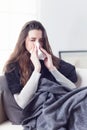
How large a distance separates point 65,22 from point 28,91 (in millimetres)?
852

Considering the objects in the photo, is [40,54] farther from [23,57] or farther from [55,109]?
[55,109]

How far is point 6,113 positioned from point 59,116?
1.14 ft

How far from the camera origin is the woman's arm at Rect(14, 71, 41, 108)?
4.43 ft

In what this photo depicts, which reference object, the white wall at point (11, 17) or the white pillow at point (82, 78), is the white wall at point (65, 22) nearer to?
the white wall at point (11, 17)

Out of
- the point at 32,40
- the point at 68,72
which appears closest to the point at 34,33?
the point at 32,40

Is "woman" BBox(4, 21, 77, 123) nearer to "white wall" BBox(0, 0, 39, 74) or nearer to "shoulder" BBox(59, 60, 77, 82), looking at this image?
"shoulder" BBox(59, 60, 77, 82)

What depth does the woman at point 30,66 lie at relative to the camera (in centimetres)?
137

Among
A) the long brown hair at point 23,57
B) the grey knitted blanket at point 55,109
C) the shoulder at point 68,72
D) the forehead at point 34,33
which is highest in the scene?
the forehead at point 34,33

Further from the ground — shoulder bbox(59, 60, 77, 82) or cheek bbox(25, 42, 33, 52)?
cheek bbox(25, 42, 33, 52)

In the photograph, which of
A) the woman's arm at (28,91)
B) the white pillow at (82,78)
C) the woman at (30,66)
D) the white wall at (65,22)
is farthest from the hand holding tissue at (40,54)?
the white wall at (65,22)

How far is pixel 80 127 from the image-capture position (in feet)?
3.82

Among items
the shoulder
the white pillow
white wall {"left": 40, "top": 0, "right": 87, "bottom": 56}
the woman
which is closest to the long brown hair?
the woman

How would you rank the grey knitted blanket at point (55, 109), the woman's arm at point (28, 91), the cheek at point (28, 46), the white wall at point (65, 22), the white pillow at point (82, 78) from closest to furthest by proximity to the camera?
the grey knitted blanket at point (55, 109) < the woman's arm at point (28, 91) < the cheek at point (28, 46) < the white pillow at point (82, 78) < the white wall at point (65, 22)

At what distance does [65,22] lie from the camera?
2.03 metres
